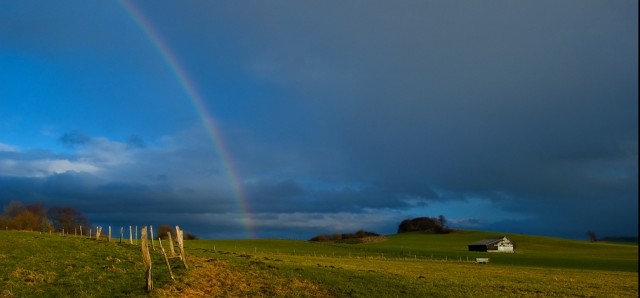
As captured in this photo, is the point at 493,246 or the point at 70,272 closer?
the point at 70,272

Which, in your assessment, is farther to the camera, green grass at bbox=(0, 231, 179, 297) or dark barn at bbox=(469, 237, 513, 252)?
dark barn at bbox=(469, 237, 513, 252)

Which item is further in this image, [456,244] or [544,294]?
[456,244]

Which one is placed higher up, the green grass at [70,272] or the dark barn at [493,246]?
the green grass at [70,272]

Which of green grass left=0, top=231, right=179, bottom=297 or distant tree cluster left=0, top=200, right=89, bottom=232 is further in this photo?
distant tree cluster left=0, top=200, right=89, bottom=232

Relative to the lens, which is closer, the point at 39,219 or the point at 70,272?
the point at 70,272

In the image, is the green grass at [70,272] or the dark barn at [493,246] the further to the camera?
the dark barn at [493,246]

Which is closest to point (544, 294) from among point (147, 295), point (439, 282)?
point (439, 282)

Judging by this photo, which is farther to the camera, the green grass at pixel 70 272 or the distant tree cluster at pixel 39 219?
the distant tree cluster at pixel 39 219

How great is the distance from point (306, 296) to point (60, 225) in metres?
145

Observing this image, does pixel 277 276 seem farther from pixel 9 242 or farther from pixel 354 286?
pixel 9 242

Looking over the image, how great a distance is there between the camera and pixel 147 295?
30.8m

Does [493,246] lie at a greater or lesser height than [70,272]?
lesser

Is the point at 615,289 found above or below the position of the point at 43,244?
below

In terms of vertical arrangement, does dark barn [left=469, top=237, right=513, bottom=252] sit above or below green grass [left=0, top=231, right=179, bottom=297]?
below
